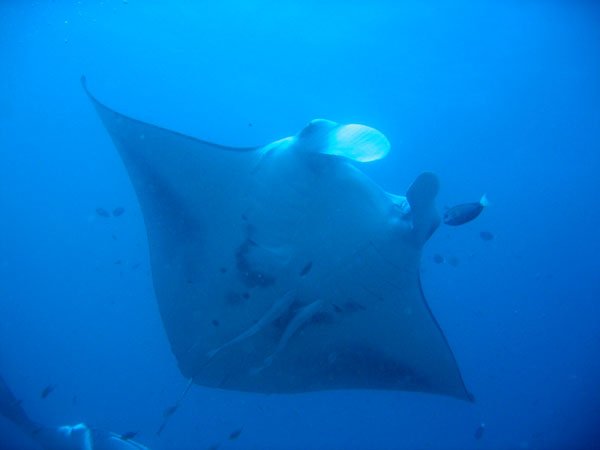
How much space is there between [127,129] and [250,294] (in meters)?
1.68

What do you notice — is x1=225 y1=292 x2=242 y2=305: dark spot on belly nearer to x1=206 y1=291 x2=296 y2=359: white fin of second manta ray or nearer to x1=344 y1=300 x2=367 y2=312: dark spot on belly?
x1=206 y1=291 x2=296 y2=359: white fin of second manta ray

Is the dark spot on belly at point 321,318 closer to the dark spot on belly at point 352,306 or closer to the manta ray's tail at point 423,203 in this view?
the dark spot on belly at point 352,306

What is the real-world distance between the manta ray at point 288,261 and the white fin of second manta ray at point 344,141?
0.01 m

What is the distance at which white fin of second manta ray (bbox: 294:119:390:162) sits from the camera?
7.90 ft

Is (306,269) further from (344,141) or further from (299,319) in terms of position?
(344,141)

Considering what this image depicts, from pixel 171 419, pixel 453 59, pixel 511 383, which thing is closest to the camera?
pixel 171 419

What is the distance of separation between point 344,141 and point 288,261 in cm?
102

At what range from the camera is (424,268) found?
17.7m

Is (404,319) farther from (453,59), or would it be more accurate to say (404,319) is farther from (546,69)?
(546,69)

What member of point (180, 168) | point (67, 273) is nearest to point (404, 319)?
point (180, 168)

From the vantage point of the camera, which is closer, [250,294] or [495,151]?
[250,294]

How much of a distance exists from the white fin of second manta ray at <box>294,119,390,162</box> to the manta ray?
0.03ft

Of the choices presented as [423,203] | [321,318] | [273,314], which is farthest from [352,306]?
[423,203]

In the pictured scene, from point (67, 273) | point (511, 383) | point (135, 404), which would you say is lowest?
point (511, 383)
